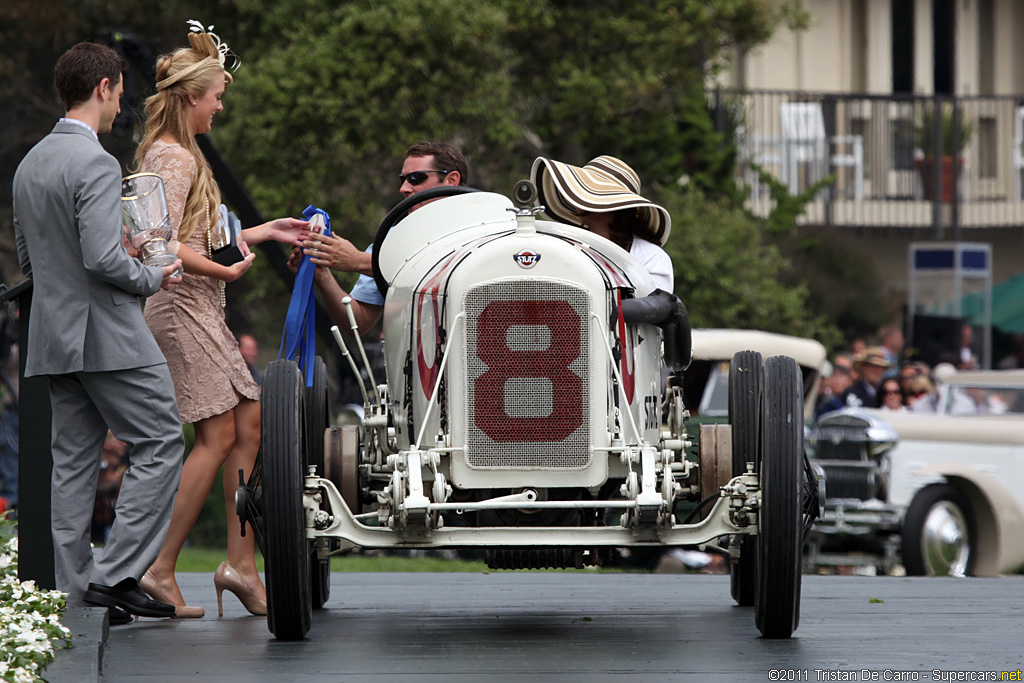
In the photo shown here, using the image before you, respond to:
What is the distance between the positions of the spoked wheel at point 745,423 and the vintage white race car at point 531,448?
4 centimetres

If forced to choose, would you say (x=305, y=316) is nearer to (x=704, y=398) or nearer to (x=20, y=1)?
(x=704, y=398)

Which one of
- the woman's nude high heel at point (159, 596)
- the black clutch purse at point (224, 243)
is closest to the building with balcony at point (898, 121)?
the black clutch purse at point (224, 243)

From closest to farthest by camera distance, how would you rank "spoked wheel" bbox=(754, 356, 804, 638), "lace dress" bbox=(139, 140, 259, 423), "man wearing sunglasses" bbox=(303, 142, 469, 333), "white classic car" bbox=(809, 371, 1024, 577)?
1. "spoked wheel" bbox=(754, 356, 804, 638)
2. "lace dress" bbox=(139, 140, 259, 423)
3. "man wearing sunglasses" bbox=(303, 142, 469, 333)
4. "white classic car" bbox=(809, 371, 1024, 577)

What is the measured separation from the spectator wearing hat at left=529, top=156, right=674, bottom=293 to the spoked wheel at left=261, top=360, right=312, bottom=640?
1542 mm

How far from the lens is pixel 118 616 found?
5254 mm

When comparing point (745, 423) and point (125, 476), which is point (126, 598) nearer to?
point (125, 476)

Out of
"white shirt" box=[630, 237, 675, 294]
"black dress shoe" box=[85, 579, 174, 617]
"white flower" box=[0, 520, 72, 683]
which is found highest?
"white shirt" box=[630, 237, 675, 294]

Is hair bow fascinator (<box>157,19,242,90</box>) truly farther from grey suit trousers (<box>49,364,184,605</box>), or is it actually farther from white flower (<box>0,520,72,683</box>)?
white flower (<box>0,520,72,683</box>)

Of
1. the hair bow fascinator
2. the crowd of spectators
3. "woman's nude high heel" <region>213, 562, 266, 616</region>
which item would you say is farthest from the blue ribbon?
the crowd of spectators

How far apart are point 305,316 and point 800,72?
21221mm

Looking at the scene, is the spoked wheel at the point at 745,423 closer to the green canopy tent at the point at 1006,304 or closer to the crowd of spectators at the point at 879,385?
the crowd of spectators at the point at 879,385

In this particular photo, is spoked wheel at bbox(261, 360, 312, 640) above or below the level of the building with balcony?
below

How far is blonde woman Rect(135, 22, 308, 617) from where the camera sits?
5.57 metres

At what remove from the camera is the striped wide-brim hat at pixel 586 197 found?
5.71 meters
